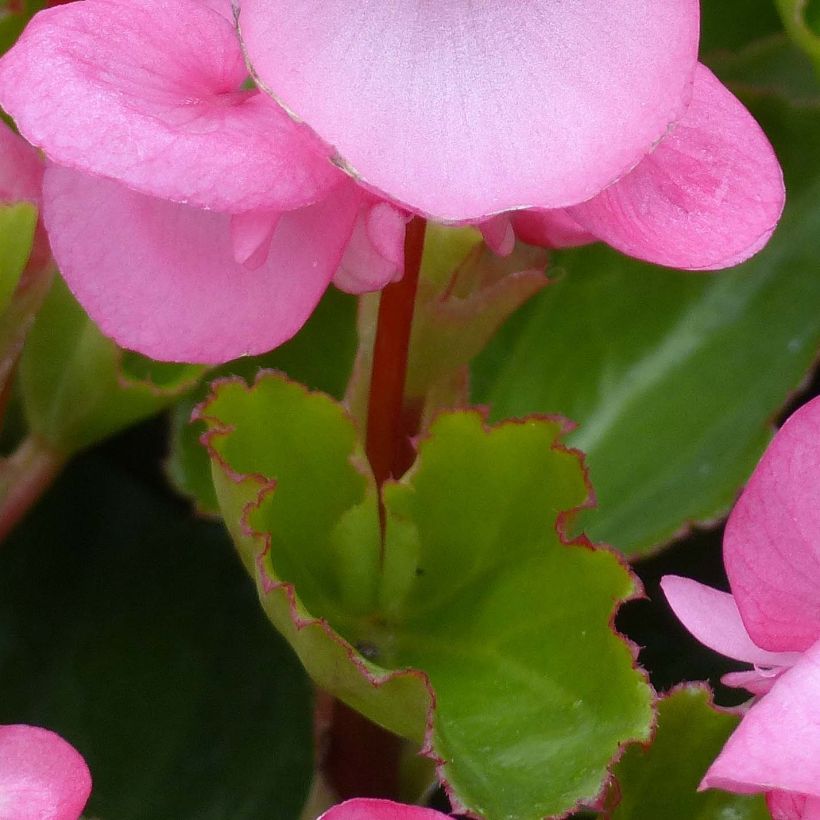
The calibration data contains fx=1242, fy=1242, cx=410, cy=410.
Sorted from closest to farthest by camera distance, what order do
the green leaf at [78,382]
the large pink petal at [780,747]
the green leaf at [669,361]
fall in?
the large pink petal at [780,747], the green leaf at [78,382], the green leaf at [669,361]

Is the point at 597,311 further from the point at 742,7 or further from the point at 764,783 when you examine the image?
the point at 764,783

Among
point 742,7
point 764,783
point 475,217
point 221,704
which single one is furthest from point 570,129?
point 742,7

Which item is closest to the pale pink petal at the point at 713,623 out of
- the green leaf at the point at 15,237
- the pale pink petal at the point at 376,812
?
the pale pink petal at the point at 376,812

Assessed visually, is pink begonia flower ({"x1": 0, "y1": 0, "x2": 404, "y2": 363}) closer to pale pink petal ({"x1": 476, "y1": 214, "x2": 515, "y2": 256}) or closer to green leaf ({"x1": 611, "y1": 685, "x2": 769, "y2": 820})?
pale pink petal ({"x1": 476, "y1": 214, "x2": 515, "y2": 256})

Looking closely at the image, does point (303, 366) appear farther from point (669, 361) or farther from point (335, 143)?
point (335, 143)

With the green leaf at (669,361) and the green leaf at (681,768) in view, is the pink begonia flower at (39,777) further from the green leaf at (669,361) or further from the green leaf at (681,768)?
the green leaf at (669,361)

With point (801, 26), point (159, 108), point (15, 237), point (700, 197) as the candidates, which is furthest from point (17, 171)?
point (801, 26)
